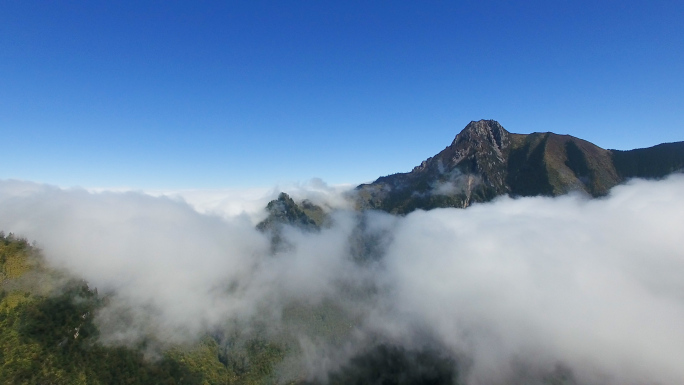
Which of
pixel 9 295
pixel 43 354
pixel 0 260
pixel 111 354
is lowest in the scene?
pixel 111 354

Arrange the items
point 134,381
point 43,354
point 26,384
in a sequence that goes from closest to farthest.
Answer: point 26,384 < point 43,354 < point 134,381

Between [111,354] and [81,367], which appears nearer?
[81,367]

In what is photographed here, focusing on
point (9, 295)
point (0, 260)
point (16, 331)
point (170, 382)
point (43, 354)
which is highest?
point (0, 260)

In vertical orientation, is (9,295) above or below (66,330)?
above

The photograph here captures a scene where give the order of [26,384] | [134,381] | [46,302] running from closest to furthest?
[26,384], [134,381], [46,302]

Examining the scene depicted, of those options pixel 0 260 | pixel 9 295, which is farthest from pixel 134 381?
pixel 0 260

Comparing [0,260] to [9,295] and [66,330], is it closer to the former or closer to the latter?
[9,295]

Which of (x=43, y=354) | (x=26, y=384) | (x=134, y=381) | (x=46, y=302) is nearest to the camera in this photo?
(x=26, y=384)

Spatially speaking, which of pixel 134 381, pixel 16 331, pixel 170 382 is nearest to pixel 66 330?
pixel 16 331

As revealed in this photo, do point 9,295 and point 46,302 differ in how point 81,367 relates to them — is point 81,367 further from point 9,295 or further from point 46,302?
A: point 9,295
